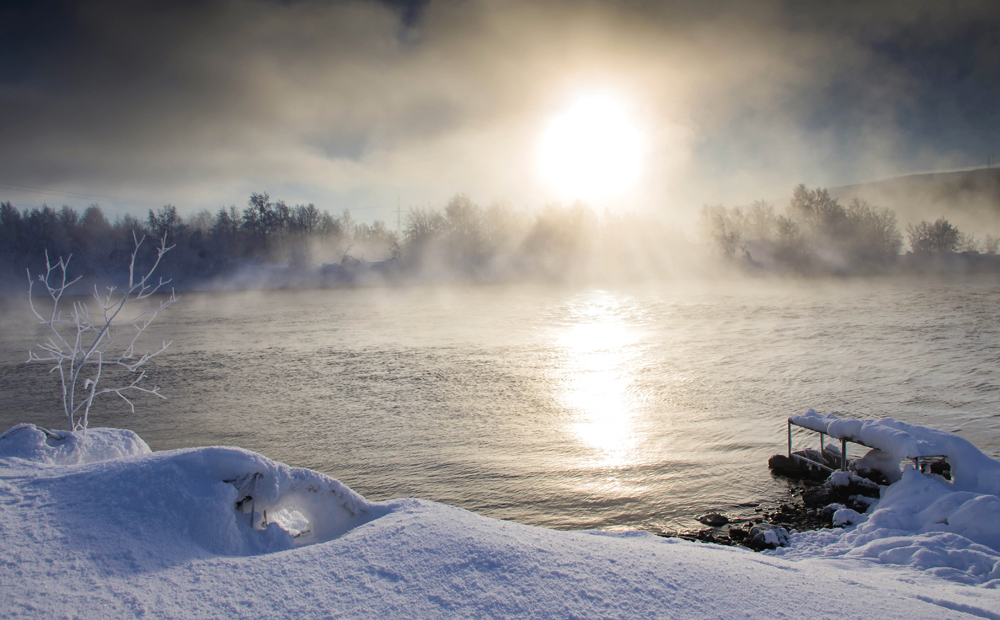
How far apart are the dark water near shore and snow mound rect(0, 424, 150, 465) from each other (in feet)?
14.6

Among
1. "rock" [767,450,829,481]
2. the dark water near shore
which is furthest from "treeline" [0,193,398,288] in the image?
"rock" [767,450,829,481]

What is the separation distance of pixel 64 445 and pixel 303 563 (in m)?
3.39

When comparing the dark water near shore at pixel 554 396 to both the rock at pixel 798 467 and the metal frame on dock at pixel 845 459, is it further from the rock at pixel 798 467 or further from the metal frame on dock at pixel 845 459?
the metal frame on dock at pixel 845 459

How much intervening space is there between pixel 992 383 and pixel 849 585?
56.7ft

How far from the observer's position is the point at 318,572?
12.1 feet

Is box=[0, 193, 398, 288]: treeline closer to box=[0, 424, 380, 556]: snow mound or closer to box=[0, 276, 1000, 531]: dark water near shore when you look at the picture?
box=[0, 276, 1000, 531]: dark water near shore

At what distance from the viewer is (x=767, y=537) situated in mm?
7629

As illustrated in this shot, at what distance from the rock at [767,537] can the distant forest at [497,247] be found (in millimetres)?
65261

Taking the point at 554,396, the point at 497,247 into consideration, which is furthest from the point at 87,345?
the point at 497,247

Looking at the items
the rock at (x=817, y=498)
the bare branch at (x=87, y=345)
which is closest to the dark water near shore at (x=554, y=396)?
the rock at (x=817, y=498)

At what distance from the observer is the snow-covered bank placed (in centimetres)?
333

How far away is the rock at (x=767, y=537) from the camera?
7508 mm

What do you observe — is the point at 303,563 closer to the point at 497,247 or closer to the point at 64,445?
the point at 64,445

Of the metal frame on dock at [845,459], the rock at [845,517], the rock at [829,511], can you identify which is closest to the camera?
the rock at [845,517]
